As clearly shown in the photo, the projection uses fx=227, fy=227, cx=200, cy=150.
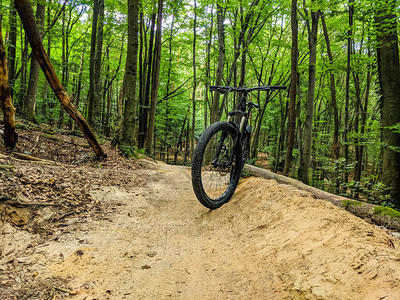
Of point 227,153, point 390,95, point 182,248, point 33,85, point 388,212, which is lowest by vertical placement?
point 182,248

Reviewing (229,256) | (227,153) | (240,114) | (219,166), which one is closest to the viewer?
(229,256)

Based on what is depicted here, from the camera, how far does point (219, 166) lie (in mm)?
3721

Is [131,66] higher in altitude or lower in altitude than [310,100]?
higher

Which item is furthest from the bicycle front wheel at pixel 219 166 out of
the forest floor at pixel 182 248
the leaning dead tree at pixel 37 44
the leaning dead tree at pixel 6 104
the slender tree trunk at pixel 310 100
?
the slender tree trunk at pixel 310 100

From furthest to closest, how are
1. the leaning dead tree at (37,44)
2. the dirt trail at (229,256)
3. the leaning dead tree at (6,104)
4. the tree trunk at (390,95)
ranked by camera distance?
the tree trunk at (390,95), the leaning dead tree at (37,44), the leaning dead tree at (6,104), the dirt trail at (229,256)

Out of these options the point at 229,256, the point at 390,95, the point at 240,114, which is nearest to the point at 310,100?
the point at 390,95

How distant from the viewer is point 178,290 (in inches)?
67.4

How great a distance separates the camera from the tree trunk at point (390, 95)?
5.80 metres

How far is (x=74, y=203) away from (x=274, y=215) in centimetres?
261

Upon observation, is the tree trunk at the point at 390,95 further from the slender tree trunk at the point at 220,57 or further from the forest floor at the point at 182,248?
the slender tree trunk at the point at 220,57

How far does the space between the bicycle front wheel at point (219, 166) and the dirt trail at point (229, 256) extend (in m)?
0.51

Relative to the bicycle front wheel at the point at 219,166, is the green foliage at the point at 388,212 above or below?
below

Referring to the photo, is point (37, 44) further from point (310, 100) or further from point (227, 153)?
point (310, 100)

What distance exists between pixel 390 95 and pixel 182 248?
22.2 feet
